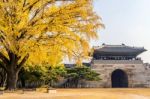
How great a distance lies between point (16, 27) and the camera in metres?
16.8

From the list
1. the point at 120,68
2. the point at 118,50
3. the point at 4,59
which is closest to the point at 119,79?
the point at 120,68

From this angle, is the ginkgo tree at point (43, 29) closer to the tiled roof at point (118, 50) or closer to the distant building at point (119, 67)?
the distant building at point (119, 67)

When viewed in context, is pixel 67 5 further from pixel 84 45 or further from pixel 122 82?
pixel 122 82

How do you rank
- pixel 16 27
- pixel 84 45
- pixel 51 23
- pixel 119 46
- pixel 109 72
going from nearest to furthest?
pixel 16 27 < pixel 51 23 < pixel 84 45 < pixel 109 72 < pixel 119 46

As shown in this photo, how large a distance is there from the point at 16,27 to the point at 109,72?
35467 millimetres

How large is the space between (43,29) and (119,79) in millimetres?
38208

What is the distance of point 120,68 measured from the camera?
169 feet

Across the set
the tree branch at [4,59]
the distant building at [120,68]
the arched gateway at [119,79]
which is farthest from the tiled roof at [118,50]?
the tree branch at [4,59]

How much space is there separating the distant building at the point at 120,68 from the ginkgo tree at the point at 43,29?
97.1ft

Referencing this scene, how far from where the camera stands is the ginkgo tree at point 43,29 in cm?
1714

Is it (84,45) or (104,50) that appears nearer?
(84,45)

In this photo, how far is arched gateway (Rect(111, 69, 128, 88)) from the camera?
52.4 m

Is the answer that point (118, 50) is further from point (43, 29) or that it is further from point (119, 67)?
point (43, 29)

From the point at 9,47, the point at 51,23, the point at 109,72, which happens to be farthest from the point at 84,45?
the point at 109,72
